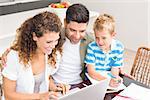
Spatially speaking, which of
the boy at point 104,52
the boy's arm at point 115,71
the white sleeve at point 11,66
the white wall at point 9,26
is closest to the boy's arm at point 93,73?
the boy at point 104,52

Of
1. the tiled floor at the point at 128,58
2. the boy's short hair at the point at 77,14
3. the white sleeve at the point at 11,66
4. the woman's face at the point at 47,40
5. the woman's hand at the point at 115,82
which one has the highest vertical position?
the boy's short hair at the point at 77,14

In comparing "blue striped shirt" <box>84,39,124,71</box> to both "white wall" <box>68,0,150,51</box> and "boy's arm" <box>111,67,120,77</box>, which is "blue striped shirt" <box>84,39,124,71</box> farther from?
"white wall" <box>68,0,150,51</box>

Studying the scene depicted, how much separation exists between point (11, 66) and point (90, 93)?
454mm

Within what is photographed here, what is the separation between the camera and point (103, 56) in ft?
5.90

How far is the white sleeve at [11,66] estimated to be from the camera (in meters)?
1.48

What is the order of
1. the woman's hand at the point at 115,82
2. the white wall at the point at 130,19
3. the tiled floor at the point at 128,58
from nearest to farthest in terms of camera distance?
the woman's hand at the point at 115,82, the tiled floor at the point at 128,58, the white wall at the point at 130,19

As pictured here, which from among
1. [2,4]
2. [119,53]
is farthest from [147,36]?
[119,53]

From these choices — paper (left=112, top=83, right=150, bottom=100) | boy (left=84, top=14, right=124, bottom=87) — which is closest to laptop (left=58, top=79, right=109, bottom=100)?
paper (left=112, top=83, right=150, bottom=100)

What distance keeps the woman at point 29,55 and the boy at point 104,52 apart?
0.33 metres

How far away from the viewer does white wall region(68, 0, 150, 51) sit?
12.7 feet

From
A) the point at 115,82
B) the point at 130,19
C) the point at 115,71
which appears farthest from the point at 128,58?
the point at 115,82

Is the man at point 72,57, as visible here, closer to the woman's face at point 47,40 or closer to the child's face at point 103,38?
the child's face at point 103,38

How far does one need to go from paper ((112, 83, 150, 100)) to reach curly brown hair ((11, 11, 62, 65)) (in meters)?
0.48

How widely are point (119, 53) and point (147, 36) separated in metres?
2.21
